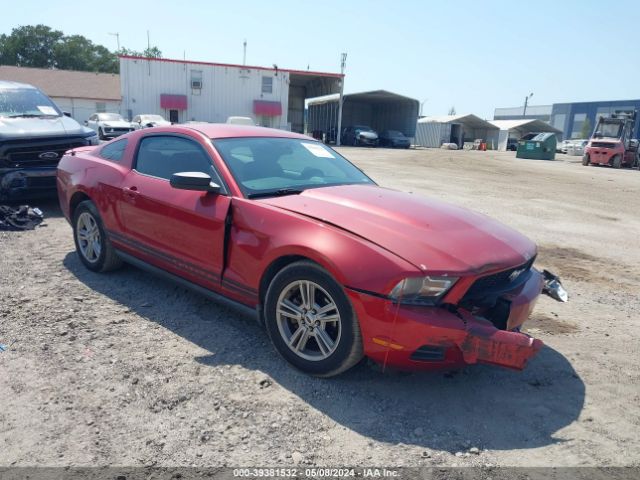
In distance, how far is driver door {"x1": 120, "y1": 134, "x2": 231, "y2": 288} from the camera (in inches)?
147

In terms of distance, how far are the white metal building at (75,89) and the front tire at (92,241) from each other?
4044cm

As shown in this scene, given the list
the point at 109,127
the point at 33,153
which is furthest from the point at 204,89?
the point at 33,153

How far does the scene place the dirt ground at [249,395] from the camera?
2.58 meters

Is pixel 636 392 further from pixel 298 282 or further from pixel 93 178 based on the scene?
pixel 93 178

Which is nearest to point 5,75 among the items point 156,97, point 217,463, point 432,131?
point 156,97

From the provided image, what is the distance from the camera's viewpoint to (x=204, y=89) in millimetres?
36406

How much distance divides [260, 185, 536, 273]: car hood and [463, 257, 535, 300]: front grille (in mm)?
67

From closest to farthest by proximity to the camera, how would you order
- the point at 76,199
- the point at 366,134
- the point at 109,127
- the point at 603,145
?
the point at 76,199 < the point at 109,127 < the point at 603,145 < the point at 366,134

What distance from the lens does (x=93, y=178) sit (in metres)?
4.94

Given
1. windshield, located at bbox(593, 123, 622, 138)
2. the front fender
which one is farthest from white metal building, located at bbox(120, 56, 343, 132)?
the front fender

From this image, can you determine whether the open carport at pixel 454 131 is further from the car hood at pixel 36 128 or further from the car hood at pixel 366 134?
the car hood at pixel 36 128

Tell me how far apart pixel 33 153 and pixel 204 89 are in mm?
30606

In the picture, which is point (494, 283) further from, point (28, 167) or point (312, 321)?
point (28, 167)

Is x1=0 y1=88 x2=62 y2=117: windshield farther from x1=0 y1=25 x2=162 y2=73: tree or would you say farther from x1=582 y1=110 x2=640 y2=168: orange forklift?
x1=0 y1=25 x2=162 y2=73: tree
